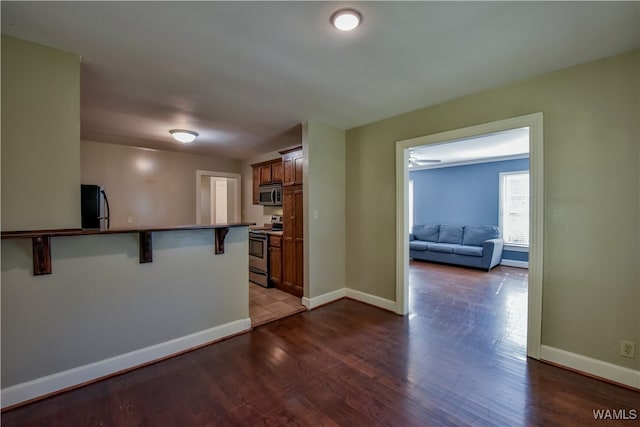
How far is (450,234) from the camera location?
661cm

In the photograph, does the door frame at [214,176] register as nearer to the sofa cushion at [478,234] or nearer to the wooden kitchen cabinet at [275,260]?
the wooden kitchen cabinet at [275,260]

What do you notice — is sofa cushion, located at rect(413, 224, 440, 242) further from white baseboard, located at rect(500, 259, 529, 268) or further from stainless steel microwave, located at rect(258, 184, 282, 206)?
stainless steel microwave, located at rect(258, 184, 282, 206)

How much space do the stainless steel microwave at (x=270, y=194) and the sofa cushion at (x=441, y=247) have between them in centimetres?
378

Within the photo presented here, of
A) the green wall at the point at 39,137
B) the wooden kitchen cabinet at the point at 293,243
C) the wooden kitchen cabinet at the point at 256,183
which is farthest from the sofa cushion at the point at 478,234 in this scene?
the green wall at the point at 39,137

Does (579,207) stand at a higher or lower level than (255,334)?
higher

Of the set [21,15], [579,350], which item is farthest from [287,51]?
[579,350]

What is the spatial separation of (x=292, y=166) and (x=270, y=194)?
117cm

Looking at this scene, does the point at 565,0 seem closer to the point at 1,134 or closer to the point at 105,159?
the point at 1,134

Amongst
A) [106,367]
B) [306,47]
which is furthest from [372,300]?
[306,47]

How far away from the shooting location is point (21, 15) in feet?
5.37

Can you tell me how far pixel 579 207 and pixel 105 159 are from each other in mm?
6518

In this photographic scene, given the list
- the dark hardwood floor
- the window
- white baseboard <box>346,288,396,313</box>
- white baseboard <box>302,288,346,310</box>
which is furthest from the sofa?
white baseboard <box>302,288,346,310</box>

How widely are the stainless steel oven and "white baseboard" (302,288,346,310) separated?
122cm

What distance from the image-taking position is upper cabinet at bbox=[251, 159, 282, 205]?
5109 mm
